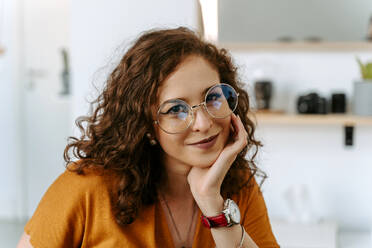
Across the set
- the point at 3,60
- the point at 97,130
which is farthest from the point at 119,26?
the point at 3,60

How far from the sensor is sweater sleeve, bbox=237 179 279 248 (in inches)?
55.5

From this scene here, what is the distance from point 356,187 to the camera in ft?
8.46

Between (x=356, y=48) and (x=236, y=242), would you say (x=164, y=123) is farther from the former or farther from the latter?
(x=356, y=48)

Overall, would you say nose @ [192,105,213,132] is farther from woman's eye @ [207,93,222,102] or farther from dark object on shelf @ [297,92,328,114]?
dark object on shelf @ [297,92,328,114]

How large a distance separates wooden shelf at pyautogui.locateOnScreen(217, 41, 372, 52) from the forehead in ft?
4.59

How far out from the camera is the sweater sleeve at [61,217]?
1.15 meters

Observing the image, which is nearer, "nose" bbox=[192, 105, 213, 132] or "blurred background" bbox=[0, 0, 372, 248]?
"nose" bbox=[192, 105, 213, 132]

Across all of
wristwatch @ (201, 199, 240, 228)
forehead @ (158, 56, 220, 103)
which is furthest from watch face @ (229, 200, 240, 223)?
forehead @ (158, 56, 220, 103)

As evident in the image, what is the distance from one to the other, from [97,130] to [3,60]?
320cm

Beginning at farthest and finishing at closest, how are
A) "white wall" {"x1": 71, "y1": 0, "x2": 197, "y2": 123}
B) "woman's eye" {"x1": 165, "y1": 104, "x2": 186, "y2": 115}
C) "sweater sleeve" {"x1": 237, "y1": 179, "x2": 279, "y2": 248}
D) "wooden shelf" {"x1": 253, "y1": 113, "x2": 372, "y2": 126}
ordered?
"wooden shelf" {"x1": 253, "y1": 113, "x2": 372, "y2": 126} < "white wall" {"x1": 71, "y1": 0, "x2": 197, "y2": 123} < "sweater sleeve" {"x1": 237, "y1": 179, "x2": 279, "y2": 248} < "woman's eye" {"x1": 165, "y1": 104, "x2": 186, "y2": 115}

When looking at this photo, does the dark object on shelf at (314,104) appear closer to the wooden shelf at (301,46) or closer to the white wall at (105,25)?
the wooden shelf at (301,46)

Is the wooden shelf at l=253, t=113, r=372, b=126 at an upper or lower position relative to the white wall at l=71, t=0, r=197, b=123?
lower

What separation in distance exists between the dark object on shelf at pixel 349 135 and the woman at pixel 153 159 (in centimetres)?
139

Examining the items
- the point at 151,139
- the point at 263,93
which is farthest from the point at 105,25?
the point at 151,139
